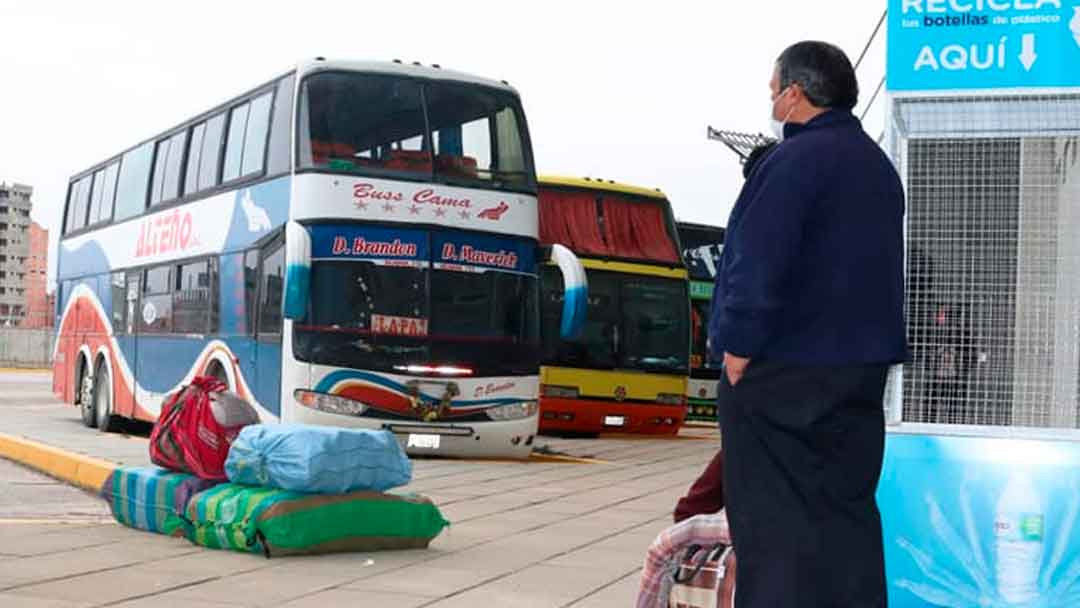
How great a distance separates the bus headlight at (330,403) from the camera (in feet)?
48.1

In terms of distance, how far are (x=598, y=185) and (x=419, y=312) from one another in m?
6.41

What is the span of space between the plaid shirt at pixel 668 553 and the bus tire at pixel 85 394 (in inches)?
694

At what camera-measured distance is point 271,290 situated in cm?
1519

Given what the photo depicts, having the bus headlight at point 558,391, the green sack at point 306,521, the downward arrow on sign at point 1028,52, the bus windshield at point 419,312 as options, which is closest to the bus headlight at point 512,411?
the bus windshield at point 419,312

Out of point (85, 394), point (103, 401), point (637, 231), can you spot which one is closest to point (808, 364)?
point (637, 231)

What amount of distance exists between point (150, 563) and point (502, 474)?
21.3ft

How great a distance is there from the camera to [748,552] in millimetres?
4066

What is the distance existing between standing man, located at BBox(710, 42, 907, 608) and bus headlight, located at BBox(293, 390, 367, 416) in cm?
1079

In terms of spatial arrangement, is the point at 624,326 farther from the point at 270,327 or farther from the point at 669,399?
the point at 270,327

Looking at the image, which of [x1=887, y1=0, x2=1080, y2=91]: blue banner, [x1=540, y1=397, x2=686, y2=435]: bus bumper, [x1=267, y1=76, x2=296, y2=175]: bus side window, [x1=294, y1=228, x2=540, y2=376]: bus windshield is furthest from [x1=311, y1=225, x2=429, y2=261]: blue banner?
[x1=887, y1=0, x2=1080, y2=91]: blue banner

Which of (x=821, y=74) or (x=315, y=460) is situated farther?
(x=315, y=460)

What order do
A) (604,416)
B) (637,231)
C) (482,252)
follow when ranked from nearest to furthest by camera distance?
(482,252) < (604,416) < (637,231)

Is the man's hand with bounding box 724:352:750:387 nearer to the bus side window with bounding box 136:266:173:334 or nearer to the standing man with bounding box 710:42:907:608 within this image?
the standing man with bounding box 710:42:907:608

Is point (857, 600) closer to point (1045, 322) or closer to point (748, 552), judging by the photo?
point (748, 552)
